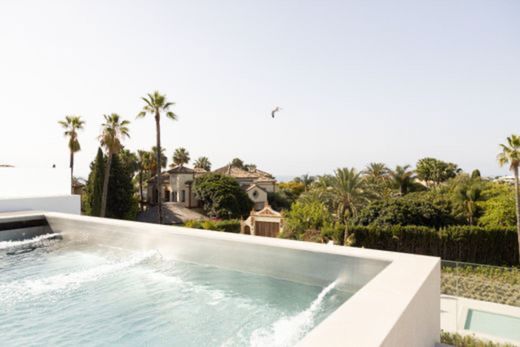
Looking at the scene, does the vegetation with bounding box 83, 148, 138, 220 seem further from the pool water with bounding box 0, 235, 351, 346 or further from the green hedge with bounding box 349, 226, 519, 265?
the pool water with bounding box 0, 235, 351, 346

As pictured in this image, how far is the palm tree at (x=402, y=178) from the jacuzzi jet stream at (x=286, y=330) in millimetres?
34820

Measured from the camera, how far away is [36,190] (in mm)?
12117

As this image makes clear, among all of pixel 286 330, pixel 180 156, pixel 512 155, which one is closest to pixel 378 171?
pixel 512 155

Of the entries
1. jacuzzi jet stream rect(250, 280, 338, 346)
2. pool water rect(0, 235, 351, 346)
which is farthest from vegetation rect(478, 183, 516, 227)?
jacuzzi jet stream rect(250, 280, 338, 346)

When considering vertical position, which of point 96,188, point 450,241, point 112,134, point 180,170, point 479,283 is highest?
point 112,134

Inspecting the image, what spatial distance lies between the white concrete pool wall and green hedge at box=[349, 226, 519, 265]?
12991mm

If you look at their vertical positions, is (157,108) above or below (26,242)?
above

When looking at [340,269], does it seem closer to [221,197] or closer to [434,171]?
[221,197]

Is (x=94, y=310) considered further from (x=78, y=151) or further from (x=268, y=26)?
(x=78, y=151)

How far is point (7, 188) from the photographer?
1163cm

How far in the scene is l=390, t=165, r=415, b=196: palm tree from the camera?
36.4 metres

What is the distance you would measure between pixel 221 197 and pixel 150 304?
104ft

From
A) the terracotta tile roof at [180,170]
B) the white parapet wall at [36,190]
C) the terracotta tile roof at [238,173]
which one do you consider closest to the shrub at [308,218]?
the white parapet wall at [36,190]

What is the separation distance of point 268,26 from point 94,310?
12.1 meters
